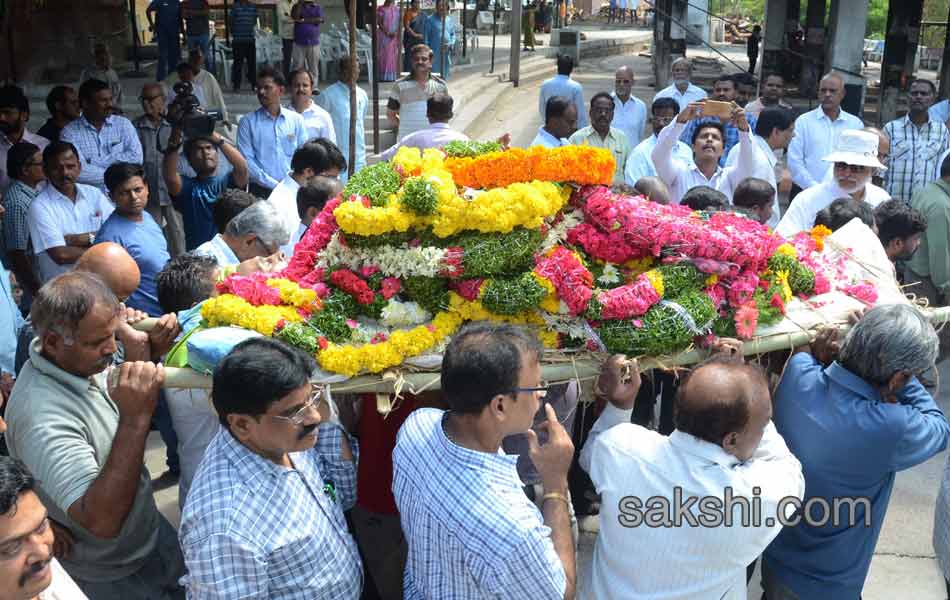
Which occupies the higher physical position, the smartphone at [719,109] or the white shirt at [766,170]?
the smartphone at [719,109]

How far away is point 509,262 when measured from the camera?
3742 mm

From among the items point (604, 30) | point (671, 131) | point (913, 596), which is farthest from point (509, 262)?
point (604, 30)

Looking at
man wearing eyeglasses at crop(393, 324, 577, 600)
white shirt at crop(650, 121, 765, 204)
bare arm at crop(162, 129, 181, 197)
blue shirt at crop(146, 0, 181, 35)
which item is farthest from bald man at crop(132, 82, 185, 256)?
man wearing eyeglasses at crop(393, 324, 577, 600)

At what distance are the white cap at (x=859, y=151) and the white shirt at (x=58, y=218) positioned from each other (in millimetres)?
5089

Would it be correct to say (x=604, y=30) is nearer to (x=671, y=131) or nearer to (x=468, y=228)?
(x=671, y=131)

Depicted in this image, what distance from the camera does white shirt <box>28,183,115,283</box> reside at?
235 inches

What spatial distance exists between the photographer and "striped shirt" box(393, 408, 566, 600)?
175 inches

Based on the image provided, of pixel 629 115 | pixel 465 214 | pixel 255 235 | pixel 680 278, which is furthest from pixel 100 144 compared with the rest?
Result: pixel 680 278

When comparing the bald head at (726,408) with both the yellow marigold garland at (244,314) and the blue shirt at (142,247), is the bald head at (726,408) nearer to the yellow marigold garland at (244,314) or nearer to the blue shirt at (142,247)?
the yellow marigold garland at (244,314)

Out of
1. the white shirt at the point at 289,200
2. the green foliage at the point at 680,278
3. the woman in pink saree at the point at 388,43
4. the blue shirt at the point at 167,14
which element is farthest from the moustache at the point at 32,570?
Result: the woman in pink saree at the point at 388,43

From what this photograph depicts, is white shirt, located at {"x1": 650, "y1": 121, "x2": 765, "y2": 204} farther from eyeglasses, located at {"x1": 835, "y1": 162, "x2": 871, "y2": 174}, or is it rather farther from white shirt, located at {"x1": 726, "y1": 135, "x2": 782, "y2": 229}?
eyeglasses, located at {"x1": 835, "y1": 162, "x2": 871, "y2": 174}

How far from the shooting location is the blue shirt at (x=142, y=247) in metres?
5.21

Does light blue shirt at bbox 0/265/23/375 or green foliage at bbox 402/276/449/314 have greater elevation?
green foliage at bbox 402/276/449/314

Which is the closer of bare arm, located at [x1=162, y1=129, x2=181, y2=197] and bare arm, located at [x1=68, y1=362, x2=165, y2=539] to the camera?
bare arm, located at [x1=68, y1=362, x2=165, y2=539]
